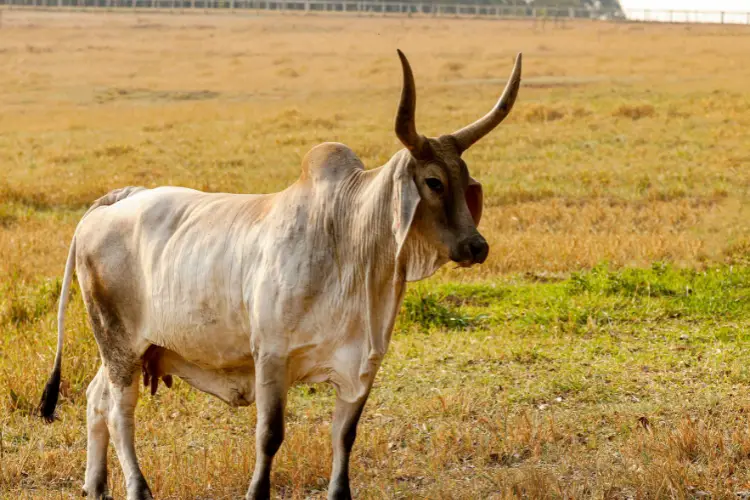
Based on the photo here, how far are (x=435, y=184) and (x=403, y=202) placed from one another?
15cm

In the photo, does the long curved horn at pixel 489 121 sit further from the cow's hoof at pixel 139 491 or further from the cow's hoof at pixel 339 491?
the cow's hoof at pixel 139 491

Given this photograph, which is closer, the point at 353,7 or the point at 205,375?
the point at 205,375

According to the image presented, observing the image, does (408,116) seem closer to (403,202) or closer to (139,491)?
(403,202)

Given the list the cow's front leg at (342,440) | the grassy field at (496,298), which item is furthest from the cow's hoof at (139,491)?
the cow's front leg at (342,440)

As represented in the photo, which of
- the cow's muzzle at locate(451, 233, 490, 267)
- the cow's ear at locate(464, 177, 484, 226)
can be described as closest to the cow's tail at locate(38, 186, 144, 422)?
the cow's ear at locate(464, 177, 484, 226)

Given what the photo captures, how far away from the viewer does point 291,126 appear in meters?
21.5

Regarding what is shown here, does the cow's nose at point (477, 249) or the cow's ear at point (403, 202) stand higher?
the cow's ear at point (403, 202)

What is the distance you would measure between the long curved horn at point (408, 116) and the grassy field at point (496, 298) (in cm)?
168

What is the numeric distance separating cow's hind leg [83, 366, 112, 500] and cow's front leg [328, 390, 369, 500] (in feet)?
3.76

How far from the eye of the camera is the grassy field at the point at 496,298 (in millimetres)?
5543

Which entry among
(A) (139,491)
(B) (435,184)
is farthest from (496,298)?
(B) (435,184)

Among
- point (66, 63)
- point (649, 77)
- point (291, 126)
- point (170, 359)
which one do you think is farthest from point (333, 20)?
point (170, 359)

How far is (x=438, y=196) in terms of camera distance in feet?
14.2

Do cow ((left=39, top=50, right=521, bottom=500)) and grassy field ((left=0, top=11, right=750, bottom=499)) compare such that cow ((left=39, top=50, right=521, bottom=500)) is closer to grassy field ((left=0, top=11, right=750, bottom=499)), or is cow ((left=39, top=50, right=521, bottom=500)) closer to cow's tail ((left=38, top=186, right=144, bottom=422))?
cow's tail ((left=38, top=186, right=144, bottom=422))
